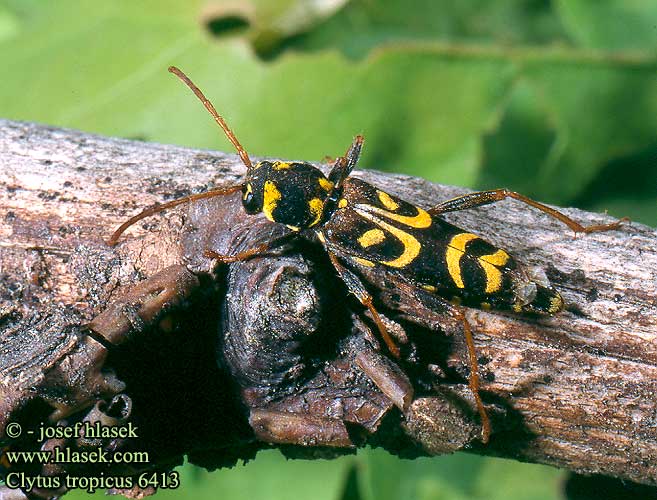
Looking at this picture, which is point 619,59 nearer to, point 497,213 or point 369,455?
point 497,213

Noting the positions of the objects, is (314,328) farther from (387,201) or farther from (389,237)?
(389,237)

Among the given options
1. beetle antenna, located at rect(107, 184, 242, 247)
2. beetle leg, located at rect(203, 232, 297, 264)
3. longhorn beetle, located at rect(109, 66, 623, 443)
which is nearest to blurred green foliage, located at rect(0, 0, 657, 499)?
longhorn beetle, located at rect(109, 66, 623, 443)

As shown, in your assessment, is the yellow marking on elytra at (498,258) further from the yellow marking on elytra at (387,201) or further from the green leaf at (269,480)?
the green leaf at (269,480)

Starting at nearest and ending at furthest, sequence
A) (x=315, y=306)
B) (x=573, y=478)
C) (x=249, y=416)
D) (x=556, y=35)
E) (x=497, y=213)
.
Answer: (x=315, y=306)
(x=249, y=416)
(x=497, y=213)
(x=573, y=478)
(x=556, y=35)

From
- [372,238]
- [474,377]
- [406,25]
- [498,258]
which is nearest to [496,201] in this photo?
[498,258]

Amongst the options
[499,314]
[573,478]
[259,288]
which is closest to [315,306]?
[259,288]

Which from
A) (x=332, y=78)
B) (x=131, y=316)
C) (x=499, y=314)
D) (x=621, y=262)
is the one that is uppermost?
(x=332, y=78)

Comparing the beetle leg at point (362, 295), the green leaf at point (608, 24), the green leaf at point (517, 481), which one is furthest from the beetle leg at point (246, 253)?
the green leaf at point (608, 24)

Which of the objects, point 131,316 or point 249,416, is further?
point 249,416
